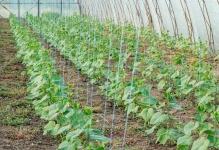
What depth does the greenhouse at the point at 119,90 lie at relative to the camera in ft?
15.4

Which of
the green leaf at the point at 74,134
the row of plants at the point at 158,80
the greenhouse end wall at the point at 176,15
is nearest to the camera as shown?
the green leaf at the point at 74,134

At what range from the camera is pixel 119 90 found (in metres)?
6.45

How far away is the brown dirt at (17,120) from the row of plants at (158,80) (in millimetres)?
1031

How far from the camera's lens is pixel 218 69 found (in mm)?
9680

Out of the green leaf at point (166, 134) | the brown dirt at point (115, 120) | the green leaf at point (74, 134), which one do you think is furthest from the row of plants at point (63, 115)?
the green leaf at point (166, 134)

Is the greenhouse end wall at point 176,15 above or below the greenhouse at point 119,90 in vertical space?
above

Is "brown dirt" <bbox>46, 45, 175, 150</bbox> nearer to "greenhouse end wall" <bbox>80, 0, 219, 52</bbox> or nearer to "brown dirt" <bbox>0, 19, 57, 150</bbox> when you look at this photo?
"brown dirt" <bbox>0, 19, 57, 150</bbox>

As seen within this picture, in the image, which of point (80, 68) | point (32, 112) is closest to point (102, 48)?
point (80, 68)

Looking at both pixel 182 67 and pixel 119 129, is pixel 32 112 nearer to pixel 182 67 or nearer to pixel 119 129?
pixel 119 129

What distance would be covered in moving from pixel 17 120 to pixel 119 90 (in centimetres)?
141

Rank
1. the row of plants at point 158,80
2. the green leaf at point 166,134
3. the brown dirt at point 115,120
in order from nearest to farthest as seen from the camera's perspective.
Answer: the green leaf at point 166,134 < the row of plants at point 158,80 < the brown dirt at point 115,120

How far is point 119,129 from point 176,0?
29.7 ft

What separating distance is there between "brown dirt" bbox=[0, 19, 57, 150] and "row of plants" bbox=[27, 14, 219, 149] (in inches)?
40.6

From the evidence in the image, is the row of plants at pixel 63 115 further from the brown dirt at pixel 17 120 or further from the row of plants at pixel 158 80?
the row of plants at pixel 158 80
